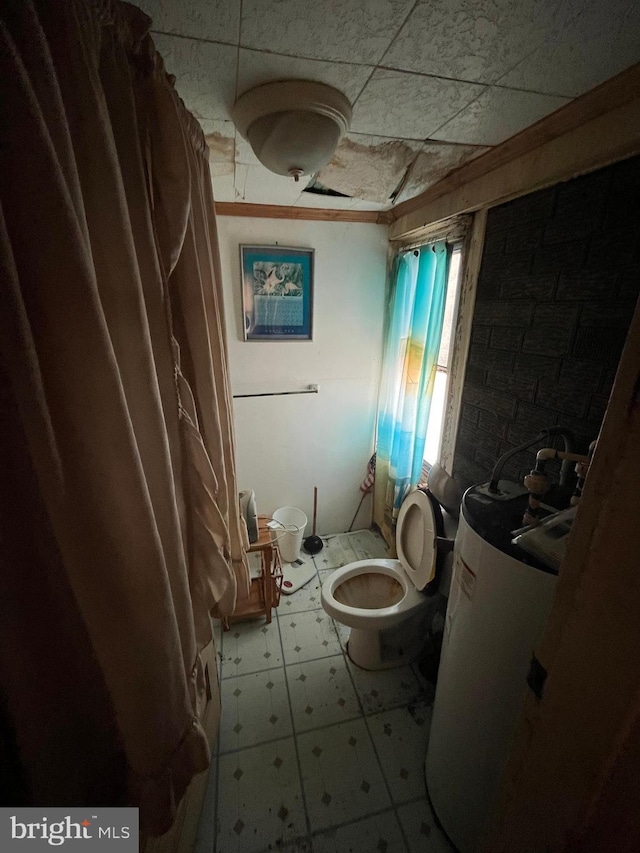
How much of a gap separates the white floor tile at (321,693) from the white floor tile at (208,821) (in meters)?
0.34

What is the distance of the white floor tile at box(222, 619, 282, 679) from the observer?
1.58 meters

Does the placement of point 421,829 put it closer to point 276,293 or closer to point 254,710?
point 254,710

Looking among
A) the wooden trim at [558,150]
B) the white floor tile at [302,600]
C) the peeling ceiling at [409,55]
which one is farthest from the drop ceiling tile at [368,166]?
the white floor tile at [302,600]

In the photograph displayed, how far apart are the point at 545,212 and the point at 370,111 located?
2.05 ft

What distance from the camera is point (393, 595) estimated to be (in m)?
1.59

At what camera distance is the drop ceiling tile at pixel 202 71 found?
2.27 ft

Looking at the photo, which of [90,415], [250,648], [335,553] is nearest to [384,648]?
[250,648]

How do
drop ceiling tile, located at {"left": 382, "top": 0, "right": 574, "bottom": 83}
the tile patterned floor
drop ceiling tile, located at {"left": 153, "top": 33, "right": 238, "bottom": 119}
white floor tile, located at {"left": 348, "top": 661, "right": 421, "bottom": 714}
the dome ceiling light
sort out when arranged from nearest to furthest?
drop ceiling tile, located at {"left": 382, "top": 0, "right": 574, "bottom": 83}, drop ceiling tile, located at {"left": 153, "top": 33, "right": 238, "bottom": 119}, the dome ceiling light, the tile patterned floor, white floor tile, located at {"left": 348, "top": 661, "right": 421, "bottom": 714}

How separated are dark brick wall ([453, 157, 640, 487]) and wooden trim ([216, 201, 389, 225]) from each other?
2.69 feet

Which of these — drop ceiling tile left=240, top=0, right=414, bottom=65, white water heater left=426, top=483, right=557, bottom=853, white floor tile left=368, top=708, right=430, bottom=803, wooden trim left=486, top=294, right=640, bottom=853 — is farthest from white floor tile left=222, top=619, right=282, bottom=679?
drop ceiling tile left=240, top=0, right=414, bottom=65

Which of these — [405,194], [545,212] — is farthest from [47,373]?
[405,194]

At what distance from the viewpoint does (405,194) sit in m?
1.53

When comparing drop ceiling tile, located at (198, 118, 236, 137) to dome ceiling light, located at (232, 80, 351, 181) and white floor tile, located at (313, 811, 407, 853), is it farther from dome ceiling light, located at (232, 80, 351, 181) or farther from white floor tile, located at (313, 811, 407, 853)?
white floor tile, located at (313, 811, 407, 853)

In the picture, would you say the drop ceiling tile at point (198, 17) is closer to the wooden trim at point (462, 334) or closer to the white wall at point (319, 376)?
the wooden trim at point (462, 334)
